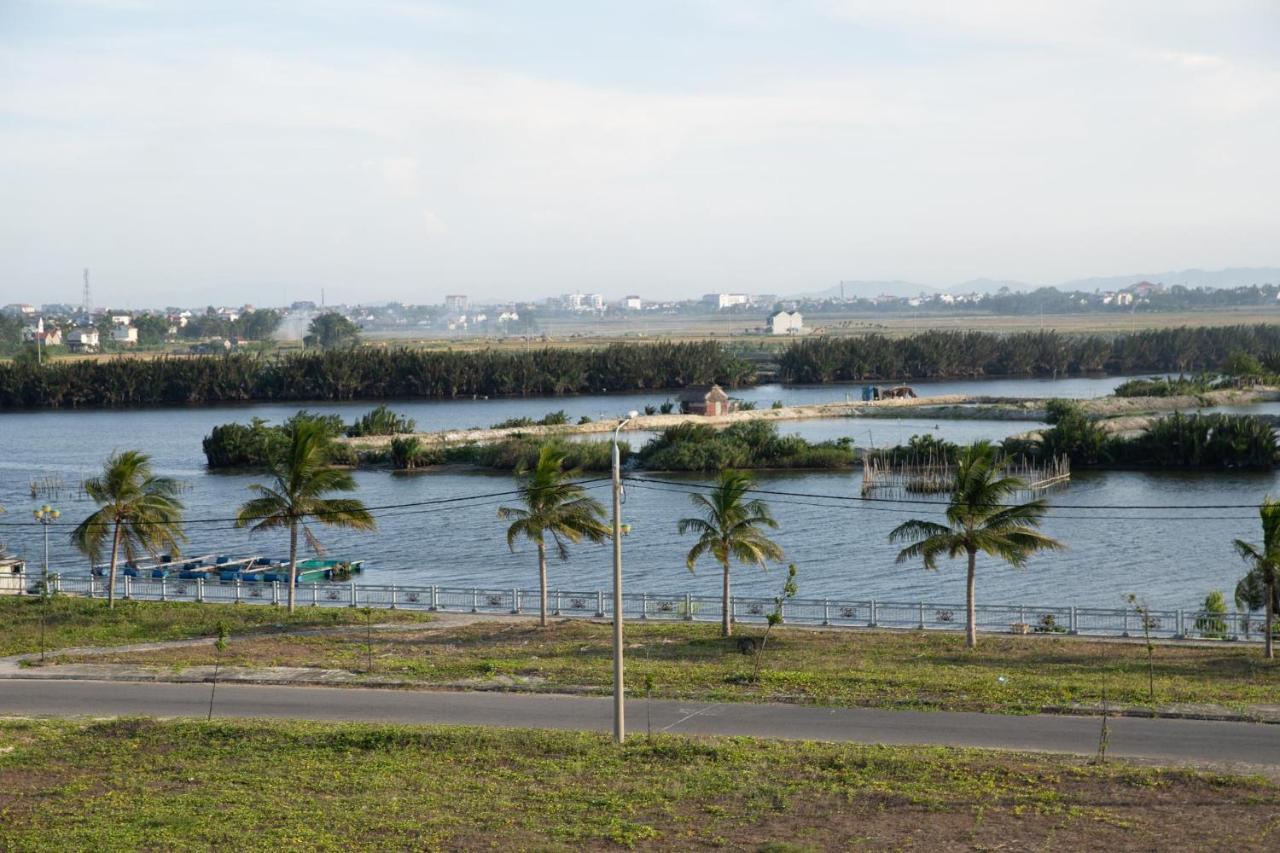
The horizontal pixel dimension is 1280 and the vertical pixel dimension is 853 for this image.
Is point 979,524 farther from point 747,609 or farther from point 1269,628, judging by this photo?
point 747,609

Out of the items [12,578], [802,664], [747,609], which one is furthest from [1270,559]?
[12,578]

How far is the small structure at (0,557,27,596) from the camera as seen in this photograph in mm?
40309

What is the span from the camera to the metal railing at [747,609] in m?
32.1

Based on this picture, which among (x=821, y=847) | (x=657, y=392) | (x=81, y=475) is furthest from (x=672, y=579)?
(x=657, y=392)

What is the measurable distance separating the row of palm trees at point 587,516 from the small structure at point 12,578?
10.2ft

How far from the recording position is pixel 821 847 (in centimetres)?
1567

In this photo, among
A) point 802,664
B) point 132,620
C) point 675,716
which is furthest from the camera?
point 132,620

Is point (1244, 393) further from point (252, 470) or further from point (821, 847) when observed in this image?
point (821, 847)

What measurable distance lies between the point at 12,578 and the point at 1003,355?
→ 143919mm

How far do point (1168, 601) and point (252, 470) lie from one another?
2244 inches

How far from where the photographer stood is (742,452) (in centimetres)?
7875

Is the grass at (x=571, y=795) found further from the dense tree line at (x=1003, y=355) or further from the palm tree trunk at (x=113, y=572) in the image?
the dense tree line at (x=1003, y=355)

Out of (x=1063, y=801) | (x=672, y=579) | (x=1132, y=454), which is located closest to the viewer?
(x=1063, y=801)

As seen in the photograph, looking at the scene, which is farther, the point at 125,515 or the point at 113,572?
the point at 125,515
